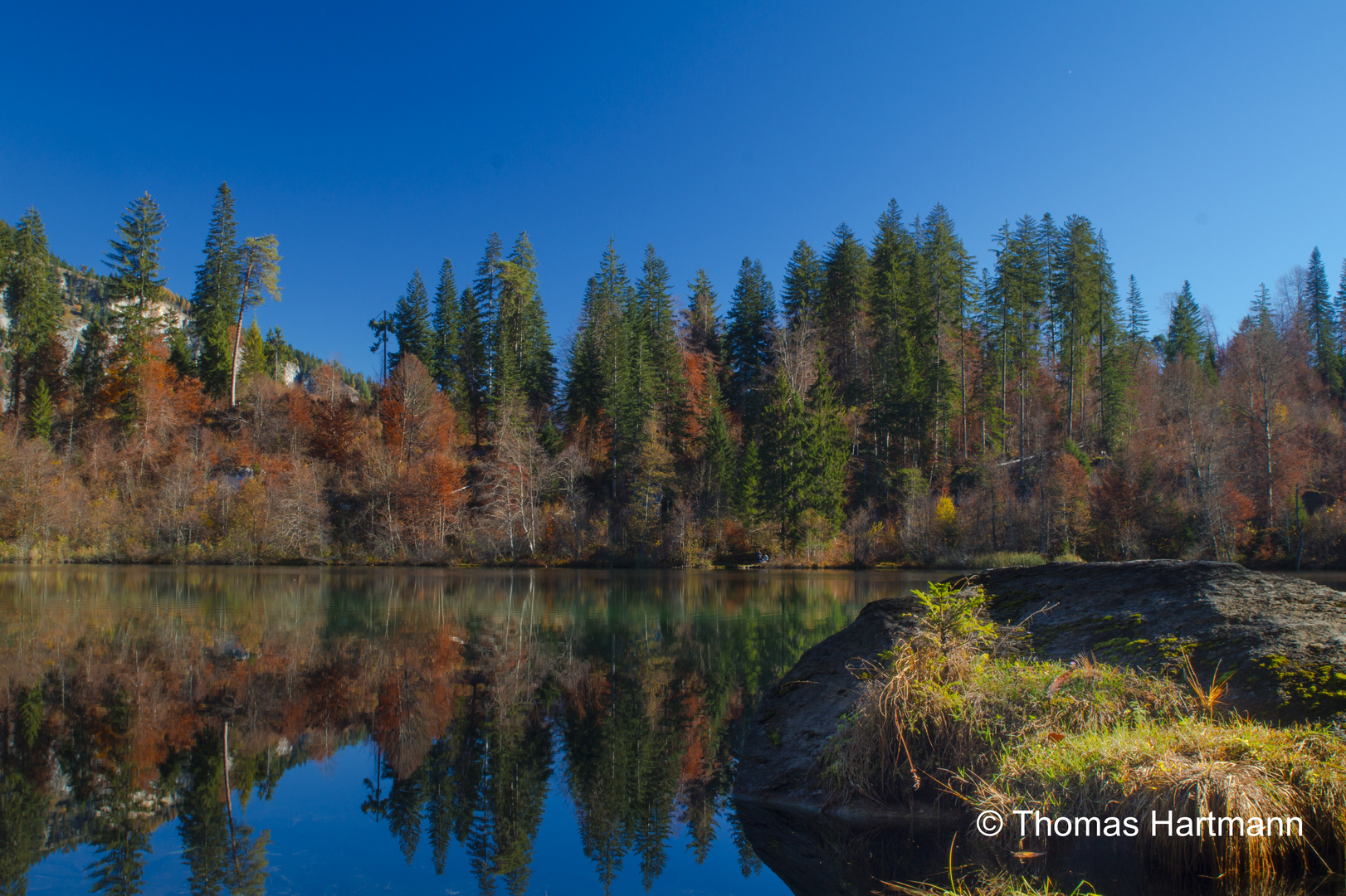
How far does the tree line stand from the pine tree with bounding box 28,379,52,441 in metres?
0.21

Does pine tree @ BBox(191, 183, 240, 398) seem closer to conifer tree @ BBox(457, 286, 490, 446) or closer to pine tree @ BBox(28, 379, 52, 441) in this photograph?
pine tree @ BBox(28, 379, 52, 441)

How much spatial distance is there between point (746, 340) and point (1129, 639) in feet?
214

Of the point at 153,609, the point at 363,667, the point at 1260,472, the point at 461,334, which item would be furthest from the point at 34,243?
the point at 1260,472

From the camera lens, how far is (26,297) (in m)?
64.4

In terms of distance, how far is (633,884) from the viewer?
5562 millimetres

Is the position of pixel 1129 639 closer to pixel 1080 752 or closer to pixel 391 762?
pixel 1080 752

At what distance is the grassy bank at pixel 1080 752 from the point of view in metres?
4.29

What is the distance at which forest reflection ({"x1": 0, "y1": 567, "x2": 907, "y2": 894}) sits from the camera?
631 centimetres

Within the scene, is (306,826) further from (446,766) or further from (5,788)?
(5,788)

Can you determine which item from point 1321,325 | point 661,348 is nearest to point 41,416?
point 661,348

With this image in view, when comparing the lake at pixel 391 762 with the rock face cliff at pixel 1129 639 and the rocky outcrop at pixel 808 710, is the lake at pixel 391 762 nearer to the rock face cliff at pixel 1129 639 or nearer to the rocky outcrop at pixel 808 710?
the rocky outcrop at pixel 808 710

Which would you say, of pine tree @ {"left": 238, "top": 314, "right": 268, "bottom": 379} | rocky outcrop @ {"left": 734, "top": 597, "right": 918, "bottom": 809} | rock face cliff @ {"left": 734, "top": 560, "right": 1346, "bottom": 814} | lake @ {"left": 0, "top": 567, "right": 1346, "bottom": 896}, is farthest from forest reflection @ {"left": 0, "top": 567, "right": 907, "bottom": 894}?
pine tree @ {"left": 238, "top": 314, "right": 268, "bottom": 379}

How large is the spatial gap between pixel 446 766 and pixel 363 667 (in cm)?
639

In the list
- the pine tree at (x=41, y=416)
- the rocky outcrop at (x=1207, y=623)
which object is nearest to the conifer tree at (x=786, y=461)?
the rocky outcrop at (x=1207, y=623)
